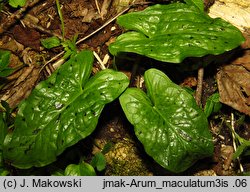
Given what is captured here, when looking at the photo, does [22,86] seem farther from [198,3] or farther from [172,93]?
[198,3]

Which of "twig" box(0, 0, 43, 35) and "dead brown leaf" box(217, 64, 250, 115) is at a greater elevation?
"twig" box(0, 0, 43, 35)

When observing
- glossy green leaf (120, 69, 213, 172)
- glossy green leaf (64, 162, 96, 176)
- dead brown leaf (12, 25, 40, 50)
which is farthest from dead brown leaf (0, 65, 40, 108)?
glossy green leaf (120, 69, 213, 172)

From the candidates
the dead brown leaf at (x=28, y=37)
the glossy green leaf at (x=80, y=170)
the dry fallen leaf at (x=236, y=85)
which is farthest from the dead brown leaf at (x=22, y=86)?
the dry fallen leaf at (x=236, y=85)

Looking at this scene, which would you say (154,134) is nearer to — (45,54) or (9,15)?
(45,54)

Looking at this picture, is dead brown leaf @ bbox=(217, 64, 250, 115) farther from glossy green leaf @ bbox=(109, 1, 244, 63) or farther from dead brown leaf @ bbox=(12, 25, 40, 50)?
dead brown leaf @ bbox=(12, 25, 40, 50)

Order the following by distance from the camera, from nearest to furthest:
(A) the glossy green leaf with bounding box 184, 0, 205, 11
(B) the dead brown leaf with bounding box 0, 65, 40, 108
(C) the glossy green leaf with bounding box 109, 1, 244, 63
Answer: (C) the glossy green leaf with bounding box 109, 1, 244, 63 < (A) the glossy green leaf with bounding box 184, 0, 205, 11 < (B) the dead brown leaf with bounding box 0, 65, 40, 108

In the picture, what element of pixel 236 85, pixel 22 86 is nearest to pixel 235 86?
pixel 236 85

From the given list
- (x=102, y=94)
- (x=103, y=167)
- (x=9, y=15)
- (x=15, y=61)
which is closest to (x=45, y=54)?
(x=15, y=61)

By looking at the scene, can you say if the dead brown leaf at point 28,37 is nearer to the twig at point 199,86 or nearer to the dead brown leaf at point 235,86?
the twig at point 199,86
